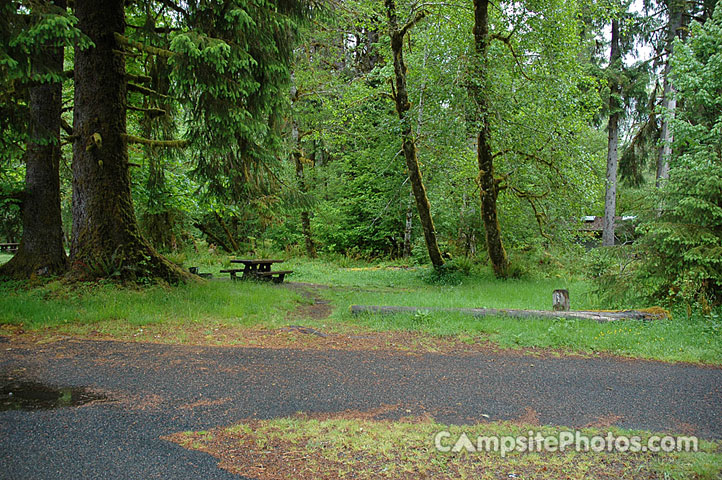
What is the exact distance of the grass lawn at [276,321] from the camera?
243 inches

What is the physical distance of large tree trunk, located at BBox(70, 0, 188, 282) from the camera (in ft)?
27.2

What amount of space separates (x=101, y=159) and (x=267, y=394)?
6461mm

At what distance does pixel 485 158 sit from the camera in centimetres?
1238

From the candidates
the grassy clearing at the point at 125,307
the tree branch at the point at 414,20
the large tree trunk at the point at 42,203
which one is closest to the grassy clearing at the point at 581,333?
the grassy clearing at the point at 125,307

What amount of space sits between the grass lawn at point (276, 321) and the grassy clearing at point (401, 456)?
9.28 feet

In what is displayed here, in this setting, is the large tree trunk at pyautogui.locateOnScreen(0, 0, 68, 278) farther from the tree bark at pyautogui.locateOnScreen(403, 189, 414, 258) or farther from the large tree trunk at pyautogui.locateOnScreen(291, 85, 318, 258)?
the tree bark at pyautogui.locateOnScreen(403, 189, 414, 258)

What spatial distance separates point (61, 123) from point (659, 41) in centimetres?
2063

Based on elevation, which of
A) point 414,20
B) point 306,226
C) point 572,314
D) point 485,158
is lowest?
point 572,314

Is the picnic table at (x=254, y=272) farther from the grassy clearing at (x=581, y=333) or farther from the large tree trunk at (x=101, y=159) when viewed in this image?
the grassy clearing at (x=581, y=333)

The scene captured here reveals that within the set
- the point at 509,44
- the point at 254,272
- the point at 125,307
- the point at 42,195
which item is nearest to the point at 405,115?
the point at 509,44

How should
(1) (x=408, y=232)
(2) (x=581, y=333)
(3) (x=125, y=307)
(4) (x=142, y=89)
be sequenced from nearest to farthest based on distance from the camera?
(2) (x=581, y=333) < (3) (x=125, y=307) < (4) (x=142, y=89) < (1) (x=408, y=232)

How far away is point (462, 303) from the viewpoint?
9.02 metres

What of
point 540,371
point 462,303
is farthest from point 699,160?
point 540,371

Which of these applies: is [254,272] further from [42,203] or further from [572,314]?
[572,314]
